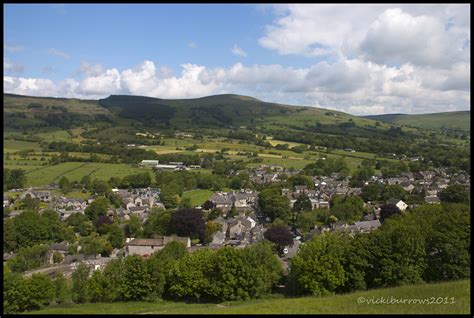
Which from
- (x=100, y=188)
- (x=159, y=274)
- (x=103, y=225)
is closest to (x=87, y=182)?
(x=100, y=188)

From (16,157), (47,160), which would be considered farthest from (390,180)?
(16,157)

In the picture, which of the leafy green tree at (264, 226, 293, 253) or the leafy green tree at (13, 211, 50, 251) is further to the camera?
the leafy green tree at (13, 211, 50, 251)

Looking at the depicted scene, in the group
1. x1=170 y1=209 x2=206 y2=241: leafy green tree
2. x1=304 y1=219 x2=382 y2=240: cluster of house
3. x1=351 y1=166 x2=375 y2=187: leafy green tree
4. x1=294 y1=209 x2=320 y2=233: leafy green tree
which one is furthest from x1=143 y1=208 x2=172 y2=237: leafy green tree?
x1=351 y1=166 x2=375 y2=187: leafy green tree

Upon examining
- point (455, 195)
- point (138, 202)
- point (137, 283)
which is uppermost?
point (455, 195)

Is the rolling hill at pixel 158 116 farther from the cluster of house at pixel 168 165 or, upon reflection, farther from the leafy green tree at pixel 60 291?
the leafy green tree at pixel 60 291

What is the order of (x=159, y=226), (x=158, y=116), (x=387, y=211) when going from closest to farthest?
1. (x=159, y=226)
2. (x=387, y=211)
3. (x=158, y=116)

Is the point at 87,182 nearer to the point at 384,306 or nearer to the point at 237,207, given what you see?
the point at 237,207

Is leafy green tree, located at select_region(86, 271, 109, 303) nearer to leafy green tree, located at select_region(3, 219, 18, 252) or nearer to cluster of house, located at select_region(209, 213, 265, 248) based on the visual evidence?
cluster of house, located at select_region(209, 213, 265, 248)
